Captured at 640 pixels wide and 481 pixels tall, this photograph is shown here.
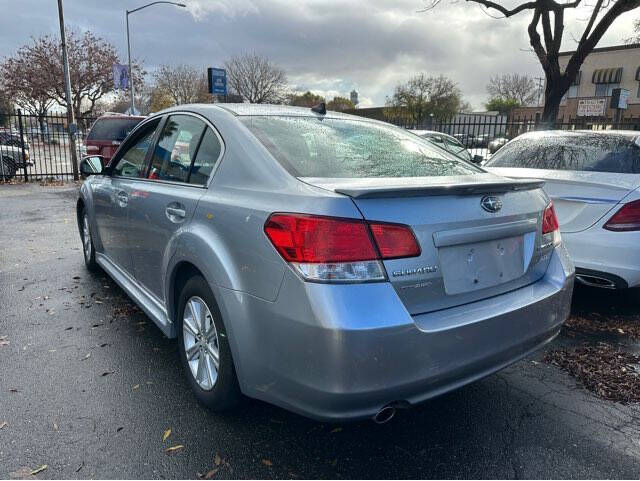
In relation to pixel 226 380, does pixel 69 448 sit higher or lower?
lower

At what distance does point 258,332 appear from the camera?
2.08 metres

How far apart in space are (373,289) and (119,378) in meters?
1.95

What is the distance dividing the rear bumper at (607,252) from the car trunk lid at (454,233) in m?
1.59

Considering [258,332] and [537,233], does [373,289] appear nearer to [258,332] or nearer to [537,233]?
[258,332]

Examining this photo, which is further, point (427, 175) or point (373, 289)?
point (427, 175)

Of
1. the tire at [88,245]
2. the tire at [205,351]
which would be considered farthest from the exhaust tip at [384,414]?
the tire at [88,245]

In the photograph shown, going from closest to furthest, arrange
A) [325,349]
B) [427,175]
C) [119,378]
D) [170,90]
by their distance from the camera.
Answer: [325,349] < [427,175] < [119,378] < [170,90]

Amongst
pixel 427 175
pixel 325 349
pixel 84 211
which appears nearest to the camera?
pixel 325 349

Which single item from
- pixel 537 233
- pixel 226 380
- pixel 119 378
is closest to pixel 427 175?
pixel 537 233

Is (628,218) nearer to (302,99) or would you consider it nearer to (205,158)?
(205,158)

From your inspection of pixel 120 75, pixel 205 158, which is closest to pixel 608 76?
pixel 120 75

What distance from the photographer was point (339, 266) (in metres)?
1.90

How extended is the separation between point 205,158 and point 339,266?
1.27 meters

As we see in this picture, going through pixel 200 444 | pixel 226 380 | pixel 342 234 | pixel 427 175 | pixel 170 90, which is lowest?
pixel 200 444
